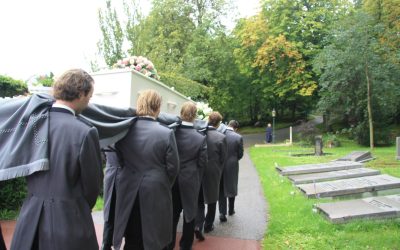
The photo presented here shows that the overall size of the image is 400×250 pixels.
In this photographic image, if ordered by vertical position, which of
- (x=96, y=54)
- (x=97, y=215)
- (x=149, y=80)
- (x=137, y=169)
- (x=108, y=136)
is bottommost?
(x=97, y=215)

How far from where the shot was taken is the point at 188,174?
4.78 meters

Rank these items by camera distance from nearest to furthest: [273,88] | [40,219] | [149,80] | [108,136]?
1. [40,219]
2. [108,136]
3. [149,80]
4. [273,88]

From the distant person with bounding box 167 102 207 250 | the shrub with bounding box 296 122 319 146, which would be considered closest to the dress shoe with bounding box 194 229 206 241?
the distant person with bounding box 167 102 207 250

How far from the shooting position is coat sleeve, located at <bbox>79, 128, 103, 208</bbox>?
250 cm

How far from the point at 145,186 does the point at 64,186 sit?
1373mm

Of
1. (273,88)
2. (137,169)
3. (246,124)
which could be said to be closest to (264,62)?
(273,88)

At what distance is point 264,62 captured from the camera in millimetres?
28422

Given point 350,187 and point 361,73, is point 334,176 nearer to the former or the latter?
point 350,187

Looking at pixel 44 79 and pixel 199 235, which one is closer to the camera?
pixel 199 235

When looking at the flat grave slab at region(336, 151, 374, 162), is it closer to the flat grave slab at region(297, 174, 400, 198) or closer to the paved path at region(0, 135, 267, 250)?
the flat grave slab at region(297, 174, 400, 198)

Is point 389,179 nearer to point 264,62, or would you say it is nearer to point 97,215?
point 97,215

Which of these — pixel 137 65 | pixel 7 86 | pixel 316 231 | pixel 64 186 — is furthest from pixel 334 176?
pixel 7 86

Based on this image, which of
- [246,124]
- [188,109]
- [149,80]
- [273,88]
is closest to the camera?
[188,109]

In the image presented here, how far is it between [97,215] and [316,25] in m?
25.0
